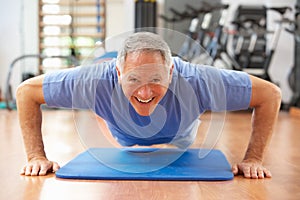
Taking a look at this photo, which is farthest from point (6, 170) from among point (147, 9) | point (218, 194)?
point (147, 9)

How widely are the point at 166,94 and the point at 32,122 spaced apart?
1.73ft

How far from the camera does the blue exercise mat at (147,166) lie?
1.54 metres

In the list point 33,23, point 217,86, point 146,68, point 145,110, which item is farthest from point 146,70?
point 33,23

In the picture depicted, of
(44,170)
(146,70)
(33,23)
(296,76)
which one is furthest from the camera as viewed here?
(33,23)

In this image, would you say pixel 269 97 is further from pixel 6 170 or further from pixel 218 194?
pixel 6 170

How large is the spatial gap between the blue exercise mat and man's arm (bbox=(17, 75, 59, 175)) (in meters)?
0.09

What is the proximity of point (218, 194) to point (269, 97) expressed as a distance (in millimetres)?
486

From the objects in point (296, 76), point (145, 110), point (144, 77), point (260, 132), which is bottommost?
point (296, 76)

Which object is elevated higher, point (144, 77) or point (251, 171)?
point (144, 77)

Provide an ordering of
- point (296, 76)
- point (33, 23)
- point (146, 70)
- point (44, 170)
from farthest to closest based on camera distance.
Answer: point (33, 23) < point (296, 76) < point (44, 170) < point (146, 70)

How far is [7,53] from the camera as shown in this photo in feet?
21.8

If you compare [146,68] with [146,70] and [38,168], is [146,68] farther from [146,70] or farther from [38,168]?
[38,168]

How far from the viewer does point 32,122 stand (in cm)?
167

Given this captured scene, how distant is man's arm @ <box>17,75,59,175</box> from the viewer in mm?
1642
